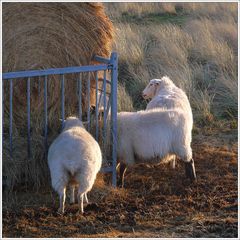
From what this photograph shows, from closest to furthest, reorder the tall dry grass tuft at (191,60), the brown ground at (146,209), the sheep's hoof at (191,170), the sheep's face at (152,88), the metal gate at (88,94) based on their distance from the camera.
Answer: the brown ground at (146,209) → the metal gate at (88,94) → the sheep's hoof at (191,170) → the sheep's face at (152,88) → the tall dry grass tuft at (191,60)

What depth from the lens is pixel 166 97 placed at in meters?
8.35

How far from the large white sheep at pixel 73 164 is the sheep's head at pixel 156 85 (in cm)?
241

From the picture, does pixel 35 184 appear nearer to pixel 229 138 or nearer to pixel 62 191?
pixel 62 191

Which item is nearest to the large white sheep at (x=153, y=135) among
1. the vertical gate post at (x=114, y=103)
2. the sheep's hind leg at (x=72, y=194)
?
the vertical gate post at (x=114, y=103)

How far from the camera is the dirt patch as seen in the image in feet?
20.8

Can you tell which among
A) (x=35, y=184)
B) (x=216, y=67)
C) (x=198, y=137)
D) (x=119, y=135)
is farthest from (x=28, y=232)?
(x=216, y=67)

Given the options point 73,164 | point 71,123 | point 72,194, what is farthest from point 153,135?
point 73,164

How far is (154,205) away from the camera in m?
7.07

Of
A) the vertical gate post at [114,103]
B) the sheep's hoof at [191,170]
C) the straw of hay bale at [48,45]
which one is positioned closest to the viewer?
the vertical gate post at [114,103]

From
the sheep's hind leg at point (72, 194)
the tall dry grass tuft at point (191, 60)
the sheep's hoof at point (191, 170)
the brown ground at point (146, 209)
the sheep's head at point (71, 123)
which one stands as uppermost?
the tall dry grass tuft at point (191, 60)

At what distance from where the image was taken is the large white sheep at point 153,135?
7.51m

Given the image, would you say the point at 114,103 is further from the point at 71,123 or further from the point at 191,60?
the point at 191,60

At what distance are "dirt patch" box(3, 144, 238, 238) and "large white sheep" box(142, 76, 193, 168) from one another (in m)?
0.43

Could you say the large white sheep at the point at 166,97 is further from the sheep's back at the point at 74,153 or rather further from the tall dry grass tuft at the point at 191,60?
the tall dry grass tuft at the point at 191,60
